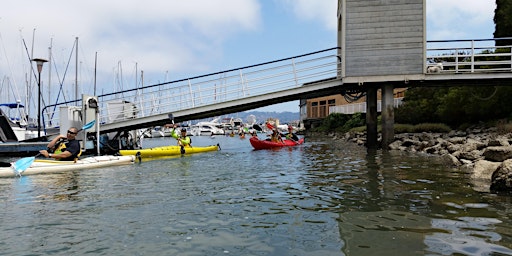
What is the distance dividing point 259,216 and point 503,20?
3182 centimetres

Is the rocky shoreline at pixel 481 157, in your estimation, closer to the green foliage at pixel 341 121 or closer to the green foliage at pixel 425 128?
the green foliage at pixel 425 128

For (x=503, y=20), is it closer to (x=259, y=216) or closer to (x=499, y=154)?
(x=499, y=154)

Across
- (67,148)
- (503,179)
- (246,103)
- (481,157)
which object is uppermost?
(246,103)

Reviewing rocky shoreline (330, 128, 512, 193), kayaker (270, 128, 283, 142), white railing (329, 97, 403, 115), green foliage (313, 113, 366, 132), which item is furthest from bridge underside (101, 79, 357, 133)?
white railing (329, 97, 403, 115)

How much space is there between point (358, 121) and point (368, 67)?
29280 millimetres

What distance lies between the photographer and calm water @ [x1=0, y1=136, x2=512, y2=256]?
5.04m

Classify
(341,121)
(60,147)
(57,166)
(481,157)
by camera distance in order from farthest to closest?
(341,121)
(60,147)
(57,166)
(481,157)

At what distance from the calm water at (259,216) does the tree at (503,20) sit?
23035 millimetres

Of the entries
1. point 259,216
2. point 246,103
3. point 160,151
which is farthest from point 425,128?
point 259,216

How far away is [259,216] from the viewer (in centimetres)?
660

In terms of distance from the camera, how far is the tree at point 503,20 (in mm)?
28734

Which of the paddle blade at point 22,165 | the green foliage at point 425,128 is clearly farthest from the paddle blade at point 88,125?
the green foliage at point 425,128

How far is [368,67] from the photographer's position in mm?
18734

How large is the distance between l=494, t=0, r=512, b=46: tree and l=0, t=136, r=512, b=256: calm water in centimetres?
2304
